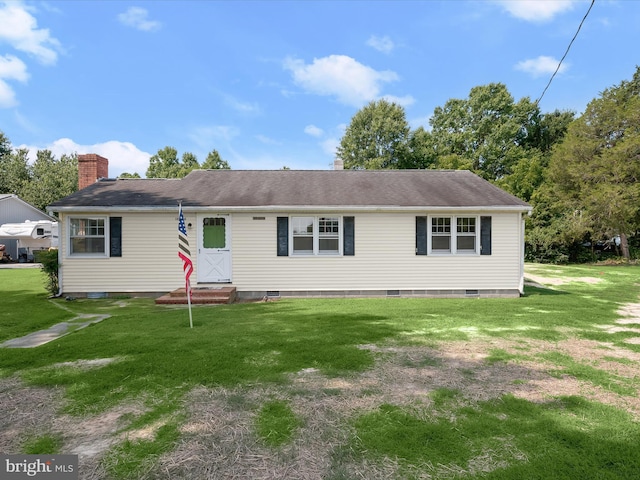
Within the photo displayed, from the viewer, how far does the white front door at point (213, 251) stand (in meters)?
11.5

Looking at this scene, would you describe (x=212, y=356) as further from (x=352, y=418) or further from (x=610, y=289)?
(x=610, y=289)

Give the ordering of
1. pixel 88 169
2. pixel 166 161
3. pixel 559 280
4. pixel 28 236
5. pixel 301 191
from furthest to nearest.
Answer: pixel 166 161, pixel 28 236, pixel 559 280, pixel 88 169, pixel 301 191

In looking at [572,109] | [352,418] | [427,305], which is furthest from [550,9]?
[572,109]

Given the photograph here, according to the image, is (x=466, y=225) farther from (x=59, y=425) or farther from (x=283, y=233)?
(x=59, y=425)

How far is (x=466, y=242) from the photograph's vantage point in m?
11.9

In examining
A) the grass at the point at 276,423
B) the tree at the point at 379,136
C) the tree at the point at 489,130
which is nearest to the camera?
the grass at the point at 276,423

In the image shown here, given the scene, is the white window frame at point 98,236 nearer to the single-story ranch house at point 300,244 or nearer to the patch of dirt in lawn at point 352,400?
the single-story ranch house at point 300,244

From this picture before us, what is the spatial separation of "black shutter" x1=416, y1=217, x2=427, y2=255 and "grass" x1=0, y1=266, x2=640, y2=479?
6.55 ft

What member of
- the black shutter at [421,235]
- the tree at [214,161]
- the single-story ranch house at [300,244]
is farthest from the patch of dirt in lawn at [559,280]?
the tree at [214,161]

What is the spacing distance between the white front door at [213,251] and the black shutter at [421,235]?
6.24 meters

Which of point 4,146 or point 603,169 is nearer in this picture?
point 603,169

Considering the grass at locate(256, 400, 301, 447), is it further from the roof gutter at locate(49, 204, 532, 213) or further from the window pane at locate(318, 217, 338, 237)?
the window pane at locate(318, 217, 338, 237)

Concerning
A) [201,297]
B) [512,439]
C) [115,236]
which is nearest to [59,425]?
[512,439]

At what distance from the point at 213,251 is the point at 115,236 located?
3.19 metres
